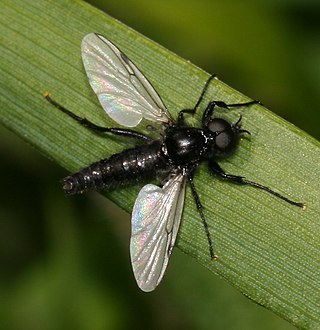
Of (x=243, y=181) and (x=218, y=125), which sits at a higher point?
(x=218, y=125)

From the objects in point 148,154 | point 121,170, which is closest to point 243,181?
point 148,154

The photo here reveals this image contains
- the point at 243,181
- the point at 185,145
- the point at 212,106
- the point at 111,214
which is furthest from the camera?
the point at 111,214

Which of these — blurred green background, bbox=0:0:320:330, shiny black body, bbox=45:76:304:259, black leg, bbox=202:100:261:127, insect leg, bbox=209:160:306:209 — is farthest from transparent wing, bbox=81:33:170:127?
blurred green background, bbox=0:0:320:330

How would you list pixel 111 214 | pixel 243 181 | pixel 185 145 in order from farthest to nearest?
1. pixel 111 214
2. pixel 185 145
3. pixel 243 181

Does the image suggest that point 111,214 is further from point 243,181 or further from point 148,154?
point 243,181

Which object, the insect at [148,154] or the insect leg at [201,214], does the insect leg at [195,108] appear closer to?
the insect at [148,154]

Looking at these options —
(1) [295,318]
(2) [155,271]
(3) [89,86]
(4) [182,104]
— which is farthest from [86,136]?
(1) [295,318]

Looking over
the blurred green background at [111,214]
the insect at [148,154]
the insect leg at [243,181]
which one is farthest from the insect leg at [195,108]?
the blurred green background at [111,214]

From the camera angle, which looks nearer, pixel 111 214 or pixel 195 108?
pixel 195 108
